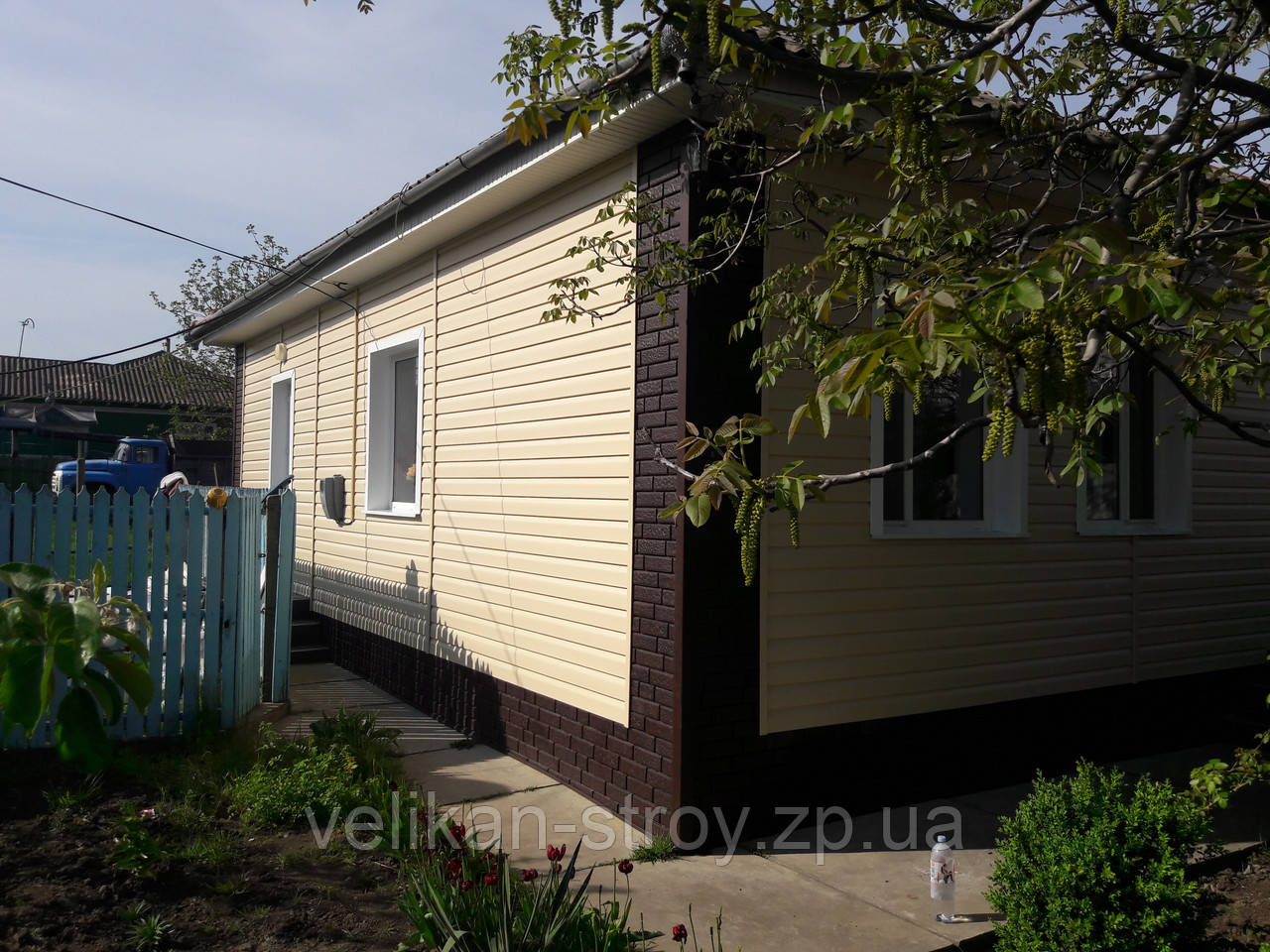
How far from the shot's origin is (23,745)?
5.50 m

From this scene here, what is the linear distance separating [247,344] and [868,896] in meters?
11.2

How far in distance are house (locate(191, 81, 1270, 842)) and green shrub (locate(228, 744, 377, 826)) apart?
1320 millimetres

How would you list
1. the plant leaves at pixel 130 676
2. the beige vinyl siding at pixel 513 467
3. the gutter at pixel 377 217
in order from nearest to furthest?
the plant leaves at pixel 130 676 → the gutter at pixel 377 217 → the beige vinyl siding at pixel 513 467

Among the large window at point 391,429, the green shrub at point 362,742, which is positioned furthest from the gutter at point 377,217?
the green shrub at point 362,742

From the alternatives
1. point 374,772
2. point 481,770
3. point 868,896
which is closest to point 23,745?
point 374,772

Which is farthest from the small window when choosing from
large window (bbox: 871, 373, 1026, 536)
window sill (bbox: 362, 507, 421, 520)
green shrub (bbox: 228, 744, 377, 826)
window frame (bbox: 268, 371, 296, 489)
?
window frame (bbox: 268, 371, 296, 489)

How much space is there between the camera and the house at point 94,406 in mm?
28125

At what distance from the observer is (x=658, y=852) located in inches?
191

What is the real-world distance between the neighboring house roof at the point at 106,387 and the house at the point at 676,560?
26.1 metres

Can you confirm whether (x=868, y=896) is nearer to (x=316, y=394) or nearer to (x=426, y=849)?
(x=426, y=849)

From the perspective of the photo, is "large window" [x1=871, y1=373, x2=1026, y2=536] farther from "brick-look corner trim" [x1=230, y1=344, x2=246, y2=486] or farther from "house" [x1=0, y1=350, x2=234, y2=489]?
"house" [x1=0, y1=350, x2=234, y2=489]

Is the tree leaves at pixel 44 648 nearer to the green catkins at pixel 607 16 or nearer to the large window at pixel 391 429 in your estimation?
the green catkins at pixel 607 16

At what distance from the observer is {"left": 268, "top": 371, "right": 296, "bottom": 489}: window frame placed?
11.2 metres

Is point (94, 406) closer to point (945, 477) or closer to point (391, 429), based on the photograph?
point (391, 429)
